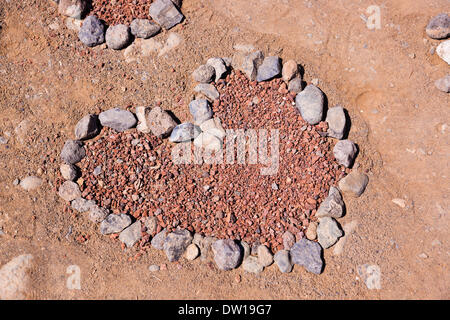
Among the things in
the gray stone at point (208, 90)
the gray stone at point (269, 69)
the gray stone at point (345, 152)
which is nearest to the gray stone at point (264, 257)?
the gray stone at point (345, 152)

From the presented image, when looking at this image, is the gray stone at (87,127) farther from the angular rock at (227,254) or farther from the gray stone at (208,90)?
the angular rock at (227,254)

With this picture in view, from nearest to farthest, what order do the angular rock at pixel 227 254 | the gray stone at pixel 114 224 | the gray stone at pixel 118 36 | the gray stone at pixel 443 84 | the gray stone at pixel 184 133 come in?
the angular rock at pixel 227 254
the gray stone at pixel 114 224
the gray stone at pixel 184 133
the gray stone at pixel 443 84
the gray stone at pixel 118 36

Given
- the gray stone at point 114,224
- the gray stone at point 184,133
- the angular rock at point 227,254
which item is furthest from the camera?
the gray stone at point 184,133

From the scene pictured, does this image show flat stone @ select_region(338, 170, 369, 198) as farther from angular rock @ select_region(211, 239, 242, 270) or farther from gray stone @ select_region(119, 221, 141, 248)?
gray stone @ select_region(119, 221, 141, 248)

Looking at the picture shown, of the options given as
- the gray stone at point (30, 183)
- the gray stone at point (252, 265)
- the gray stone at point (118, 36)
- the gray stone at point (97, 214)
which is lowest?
the gray stone at point (252, 265)

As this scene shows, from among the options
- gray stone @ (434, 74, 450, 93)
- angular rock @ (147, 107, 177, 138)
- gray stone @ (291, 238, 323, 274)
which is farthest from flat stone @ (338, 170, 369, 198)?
angular rock @ (147, 107, 177, 138)

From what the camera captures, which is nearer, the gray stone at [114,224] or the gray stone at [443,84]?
the gray stone at [114,224]

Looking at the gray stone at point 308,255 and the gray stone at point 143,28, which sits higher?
the gray stone at point 143,28
